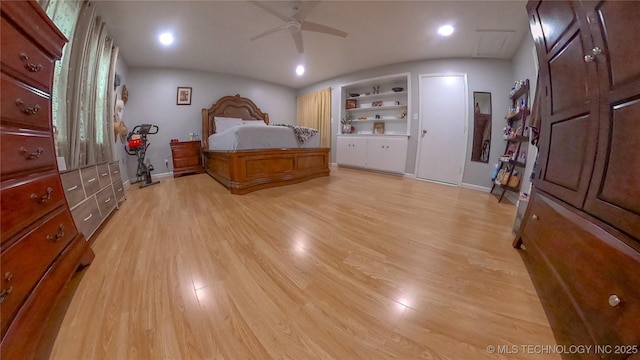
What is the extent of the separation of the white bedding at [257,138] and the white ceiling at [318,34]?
1353mm

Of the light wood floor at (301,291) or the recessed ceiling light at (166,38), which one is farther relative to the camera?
the recessed ceiling light at (166,38)

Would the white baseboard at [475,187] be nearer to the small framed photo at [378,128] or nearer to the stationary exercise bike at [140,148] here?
the small framed photo at [378,128]

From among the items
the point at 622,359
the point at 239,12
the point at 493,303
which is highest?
the point at 239,12

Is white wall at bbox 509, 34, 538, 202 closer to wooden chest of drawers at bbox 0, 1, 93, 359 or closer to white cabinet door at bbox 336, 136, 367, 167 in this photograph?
white cabinet door at bbox 336, 136, 367, 167

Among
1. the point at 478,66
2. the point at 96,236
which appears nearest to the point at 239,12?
the point at 96,236

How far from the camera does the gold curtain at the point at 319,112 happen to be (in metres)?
4.85

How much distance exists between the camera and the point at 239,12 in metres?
2.22

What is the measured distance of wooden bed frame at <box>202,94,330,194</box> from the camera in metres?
2.42

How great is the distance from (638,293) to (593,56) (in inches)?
33.1

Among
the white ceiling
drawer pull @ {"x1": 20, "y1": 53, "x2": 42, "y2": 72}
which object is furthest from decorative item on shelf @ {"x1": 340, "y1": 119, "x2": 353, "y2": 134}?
drawer pull @ {"x1": 20, "y1": 53, "x2": 42, "y2": 72}

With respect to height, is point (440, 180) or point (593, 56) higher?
point (593, 56)

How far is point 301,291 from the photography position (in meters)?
0.87

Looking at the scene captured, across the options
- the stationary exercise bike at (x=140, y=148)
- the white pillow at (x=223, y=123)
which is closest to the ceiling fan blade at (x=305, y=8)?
the white pillow at (x=223, y=123)

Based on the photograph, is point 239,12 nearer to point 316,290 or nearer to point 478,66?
point 316,290
